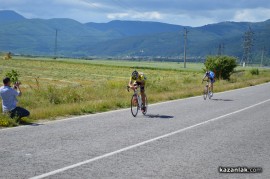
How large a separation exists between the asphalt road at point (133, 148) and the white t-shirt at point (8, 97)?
118 centimetres

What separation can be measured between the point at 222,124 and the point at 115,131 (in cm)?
415

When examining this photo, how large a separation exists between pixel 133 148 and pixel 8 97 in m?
5.10

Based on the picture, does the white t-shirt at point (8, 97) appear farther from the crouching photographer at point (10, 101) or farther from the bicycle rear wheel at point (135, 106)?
the bicycle rear wheel at point (135, 106)

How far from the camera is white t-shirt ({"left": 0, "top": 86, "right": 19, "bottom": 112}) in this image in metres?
11.9

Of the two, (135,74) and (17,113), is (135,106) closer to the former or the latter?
(135,74)

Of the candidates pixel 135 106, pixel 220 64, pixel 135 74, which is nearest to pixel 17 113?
pixel 135 106

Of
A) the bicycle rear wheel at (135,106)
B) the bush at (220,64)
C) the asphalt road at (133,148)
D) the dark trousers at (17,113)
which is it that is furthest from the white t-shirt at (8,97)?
the bush at (220,64)

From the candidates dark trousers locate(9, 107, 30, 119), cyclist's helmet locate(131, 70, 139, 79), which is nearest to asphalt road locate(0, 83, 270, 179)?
dark trousers locate(9, 107, 30, 119)

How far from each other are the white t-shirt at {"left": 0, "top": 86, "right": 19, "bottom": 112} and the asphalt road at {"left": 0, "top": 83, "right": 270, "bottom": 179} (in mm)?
1180

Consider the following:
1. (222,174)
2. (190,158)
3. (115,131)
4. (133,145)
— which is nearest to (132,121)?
(115,131)

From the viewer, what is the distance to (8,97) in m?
12.0

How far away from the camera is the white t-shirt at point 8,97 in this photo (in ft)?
39.1

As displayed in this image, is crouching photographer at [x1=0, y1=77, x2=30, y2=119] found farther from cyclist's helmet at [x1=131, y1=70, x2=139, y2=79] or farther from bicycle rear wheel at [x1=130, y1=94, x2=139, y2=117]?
cyclist's helmet at [x1=131, y1=70, x2=139, y2=79]

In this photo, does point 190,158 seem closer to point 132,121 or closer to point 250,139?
point 250,139
